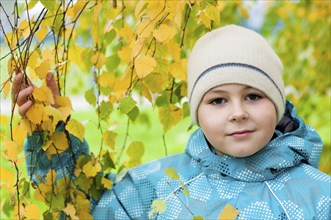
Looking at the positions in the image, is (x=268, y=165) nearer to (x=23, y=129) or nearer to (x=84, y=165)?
(x=84, y=165)

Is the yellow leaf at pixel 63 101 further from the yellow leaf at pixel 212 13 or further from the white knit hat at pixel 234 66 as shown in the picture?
the yellow leaf at pixel 212 13

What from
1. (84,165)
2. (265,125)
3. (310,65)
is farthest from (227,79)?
(310,65)

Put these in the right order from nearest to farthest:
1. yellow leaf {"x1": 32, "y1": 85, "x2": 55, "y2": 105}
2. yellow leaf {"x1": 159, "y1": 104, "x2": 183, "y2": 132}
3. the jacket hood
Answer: yellow leaf {"x1": 32, "y1": 85, "x2": 55, "y2": 105}, the jacket hood, yellow leaf {"x1": 159, "y1": 104, "x2": 183, "y2": 132}

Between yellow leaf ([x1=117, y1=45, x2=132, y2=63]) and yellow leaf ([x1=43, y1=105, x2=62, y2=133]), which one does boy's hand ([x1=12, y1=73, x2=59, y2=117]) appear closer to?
yellow leaf ([x1=43, y1=105, x2=62, y2=133])

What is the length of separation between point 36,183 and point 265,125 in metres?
0.68

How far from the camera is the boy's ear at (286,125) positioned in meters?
2.33

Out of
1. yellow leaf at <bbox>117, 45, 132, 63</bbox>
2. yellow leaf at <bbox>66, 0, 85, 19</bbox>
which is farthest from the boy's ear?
yellow leaf at <bbox>66, 0, 85, 19</bbox>

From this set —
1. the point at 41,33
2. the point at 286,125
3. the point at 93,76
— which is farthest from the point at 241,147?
the point at 41,33

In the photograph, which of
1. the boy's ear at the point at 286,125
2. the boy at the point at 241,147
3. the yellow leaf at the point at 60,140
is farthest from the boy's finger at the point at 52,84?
the boy's ear at the point at 286,125

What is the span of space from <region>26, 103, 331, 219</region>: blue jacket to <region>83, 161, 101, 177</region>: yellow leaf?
0.29ft

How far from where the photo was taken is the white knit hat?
6.89 ft

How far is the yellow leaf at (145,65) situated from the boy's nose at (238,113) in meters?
0.26

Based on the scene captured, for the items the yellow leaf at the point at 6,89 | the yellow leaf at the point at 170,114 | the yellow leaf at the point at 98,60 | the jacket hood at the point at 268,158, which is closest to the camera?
the yellow leaf at the point at 6,89

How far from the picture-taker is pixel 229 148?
2.11 m
